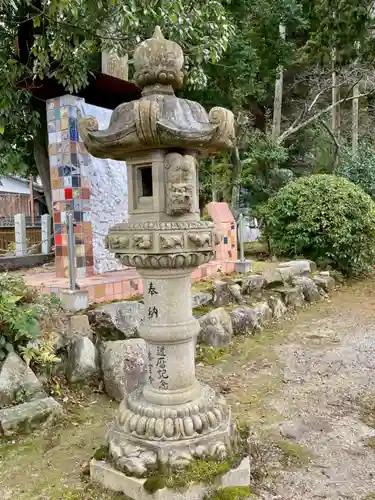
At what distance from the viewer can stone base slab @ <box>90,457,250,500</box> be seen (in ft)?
8.59

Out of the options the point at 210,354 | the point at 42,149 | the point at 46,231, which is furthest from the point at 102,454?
the point at 46,231

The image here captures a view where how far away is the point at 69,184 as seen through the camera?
645 cm

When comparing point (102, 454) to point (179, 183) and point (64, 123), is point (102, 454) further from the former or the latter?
point (64, 123)

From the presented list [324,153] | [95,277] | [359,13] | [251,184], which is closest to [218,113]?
[359,13]

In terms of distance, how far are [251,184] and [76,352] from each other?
903cm

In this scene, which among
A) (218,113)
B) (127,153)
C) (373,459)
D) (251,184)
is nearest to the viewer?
(218,113)

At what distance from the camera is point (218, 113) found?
2.80 meters

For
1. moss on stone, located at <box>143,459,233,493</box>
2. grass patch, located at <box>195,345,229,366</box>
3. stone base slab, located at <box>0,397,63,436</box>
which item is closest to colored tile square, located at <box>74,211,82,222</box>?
grass patch, located at <box>195,345,229,366</box>

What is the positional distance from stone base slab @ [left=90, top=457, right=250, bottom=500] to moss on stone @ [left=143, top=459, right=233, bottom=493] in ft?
0.08

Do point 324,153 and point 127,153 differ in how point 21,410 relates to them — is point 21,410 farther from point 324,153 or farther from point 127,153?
point 324,153

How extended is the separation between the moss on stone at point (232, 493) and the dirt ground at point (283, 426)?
0.17 metres

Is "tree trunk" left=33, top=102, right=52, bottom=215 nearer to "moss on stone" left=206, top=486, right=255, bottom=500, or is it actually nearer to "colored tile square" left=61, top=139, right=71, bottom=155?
"colored tile square" left=61, top=139, right=71, bottom=155

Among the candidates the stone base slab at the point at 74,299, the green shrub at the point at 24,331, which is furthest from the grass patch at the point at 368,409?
the stone base slab at the point at 74,299

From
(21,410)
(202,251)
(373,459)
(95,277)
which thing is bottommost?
(373,459)
